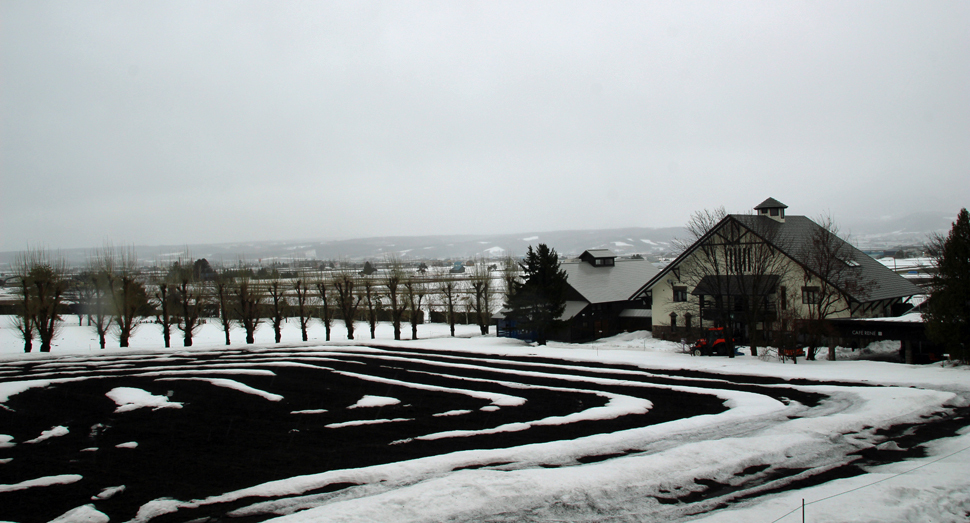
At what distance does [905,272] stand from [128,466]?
8860 centimetres

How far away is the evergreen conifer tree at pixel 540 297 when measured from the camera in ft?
136

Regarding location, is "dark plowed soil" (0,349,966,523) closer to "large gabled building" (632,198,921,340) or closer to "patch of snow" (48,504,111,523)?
"patch of snow" (48,504,111,523)

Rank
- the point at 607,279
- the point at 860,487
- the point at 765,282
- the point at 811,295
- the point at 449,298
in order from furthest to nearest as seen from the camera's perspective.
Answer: the point at 449,298, the point at 607,279, the point at 811,295, the point at 765,282, the point at 860,487

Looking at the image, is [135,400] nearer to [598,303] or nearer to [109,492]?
[109,492]

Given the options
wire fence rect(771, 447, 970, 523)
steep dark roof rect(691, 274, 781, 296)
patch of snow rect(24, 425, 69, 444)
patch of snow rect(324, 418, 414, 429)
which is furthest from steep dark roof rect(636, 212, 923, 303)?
patch of snow rect(24, 425, 69, 444)

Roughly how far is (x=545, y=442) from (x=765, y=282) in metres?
25.1

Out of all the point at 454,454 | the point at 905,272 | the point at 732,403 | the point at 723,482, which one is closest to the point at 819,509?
the point at 723,482

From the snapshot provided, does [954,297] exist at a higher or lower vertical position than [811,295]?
higher

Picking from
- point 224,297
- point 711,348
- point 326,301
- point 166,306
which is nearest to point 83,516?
point 711,348

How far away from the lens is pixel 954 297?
23.0 meters

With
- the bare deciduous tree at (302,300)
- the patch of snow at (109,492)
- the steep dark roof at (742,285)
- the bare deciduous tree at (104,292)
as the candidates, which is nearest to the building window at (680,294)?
the steep dark roof at (742,285)

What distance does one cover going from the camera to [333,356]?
1366 inches

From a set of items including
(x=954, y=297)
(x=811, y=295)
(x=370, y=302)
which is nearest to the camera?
(x=954, y=297)

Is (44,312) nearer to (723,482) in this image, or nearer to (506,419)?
(506,419)
